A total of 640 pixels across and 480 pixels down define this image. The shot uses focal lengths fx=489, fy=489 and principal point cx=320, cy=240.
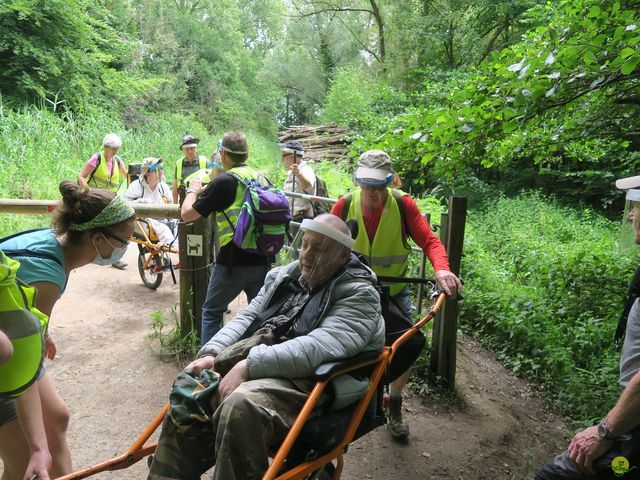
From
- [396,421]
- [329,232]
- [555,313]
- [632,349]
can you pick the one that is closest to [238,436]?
[329,232]

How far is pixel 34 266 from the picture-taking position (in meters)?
2.14

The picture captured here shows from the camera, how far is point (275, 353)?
229 cm

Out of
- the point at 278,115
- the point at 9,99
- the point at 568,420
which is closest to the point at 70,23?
the point at 9,99

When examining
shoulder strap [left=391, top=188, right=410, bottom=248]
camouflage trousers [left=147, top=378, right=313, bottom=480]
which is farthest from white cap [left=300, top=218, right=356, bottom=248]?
shoulder strap [left=391, top=188, right=410, bottom=248]

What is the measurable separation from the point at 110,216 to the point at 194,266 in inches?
82.3

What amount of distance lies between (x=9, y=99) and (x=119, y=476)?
13542 mm

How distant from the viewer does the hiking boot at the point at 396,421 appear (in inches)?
143

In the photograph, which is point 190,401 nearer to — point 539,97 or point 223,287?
point 223,287

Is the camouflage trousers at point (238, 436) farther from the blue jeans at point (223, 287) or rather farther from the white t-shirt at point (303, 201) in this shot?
the white t-shirt at point (303, 201)

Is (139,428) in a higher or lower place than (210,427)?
lower

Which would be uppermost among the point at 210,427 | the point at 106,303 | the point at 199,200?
the point at 199,200

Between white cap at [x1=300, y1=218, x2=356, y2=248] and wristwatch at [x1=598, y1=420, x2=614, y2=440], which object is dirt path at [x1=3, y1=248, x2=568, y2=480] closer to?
wristwatch at [x1=598, y1=420, x2=614, y2=440]

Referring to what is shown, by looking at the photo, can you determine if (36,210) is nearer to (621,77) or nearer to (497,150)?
(497,150)

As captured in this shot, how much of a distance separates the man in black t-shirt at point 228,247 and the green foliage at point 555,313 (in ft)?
9.84
